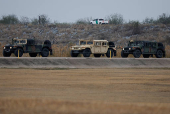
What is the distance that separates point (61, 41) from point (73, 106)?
52003 millimetres

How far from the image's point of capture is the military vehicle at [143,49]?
100ft

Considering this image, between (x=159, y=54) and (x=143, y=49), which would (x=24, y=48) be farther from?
(x=159, y=54)

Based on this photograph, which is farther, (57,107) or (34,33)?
(34,33)

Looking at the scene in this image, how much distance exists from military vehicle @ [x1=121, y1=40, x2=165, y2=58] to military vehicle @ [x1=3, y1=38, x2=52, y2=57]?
788 cm

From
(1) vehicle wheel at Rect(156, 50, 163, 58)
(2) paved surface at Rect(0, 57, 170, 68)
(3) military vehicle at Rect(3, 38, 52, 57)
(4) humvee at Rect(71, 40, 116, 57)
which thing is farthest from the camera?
(1) vehicle wheel at Rect(156, 50, 163, 58)

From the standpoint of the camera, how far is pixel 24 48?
100 feet

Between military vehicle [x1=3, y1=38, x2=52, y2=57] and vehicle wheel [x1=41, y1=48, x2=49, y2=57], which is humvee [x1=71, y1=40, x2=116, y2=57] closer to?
vehicle wheel [x1=41, y1=48, x2=49, y2=57]

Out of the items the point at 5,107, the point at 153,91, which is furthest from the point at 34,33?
the point at 5,107

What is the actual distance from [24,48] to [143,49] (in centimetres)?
1140

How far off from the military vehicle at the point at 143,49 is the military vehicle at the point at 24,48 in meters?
7.88

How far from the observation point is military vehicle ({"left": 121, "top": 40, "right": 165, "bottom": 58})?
100ft

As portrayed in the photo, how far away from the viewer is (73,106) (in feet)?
11.5

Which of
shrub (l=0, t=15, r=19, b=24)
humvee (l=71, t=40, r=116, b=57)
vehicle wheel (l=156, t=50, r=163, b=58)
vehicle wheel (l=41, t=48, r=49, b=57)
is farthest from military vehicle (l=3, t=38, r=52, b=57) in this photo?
shrub (l=0, t=15, r=19, b=24)

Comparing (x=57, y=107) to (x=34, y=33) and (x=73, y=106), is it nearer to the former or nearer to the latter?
(x=73, y=106)
